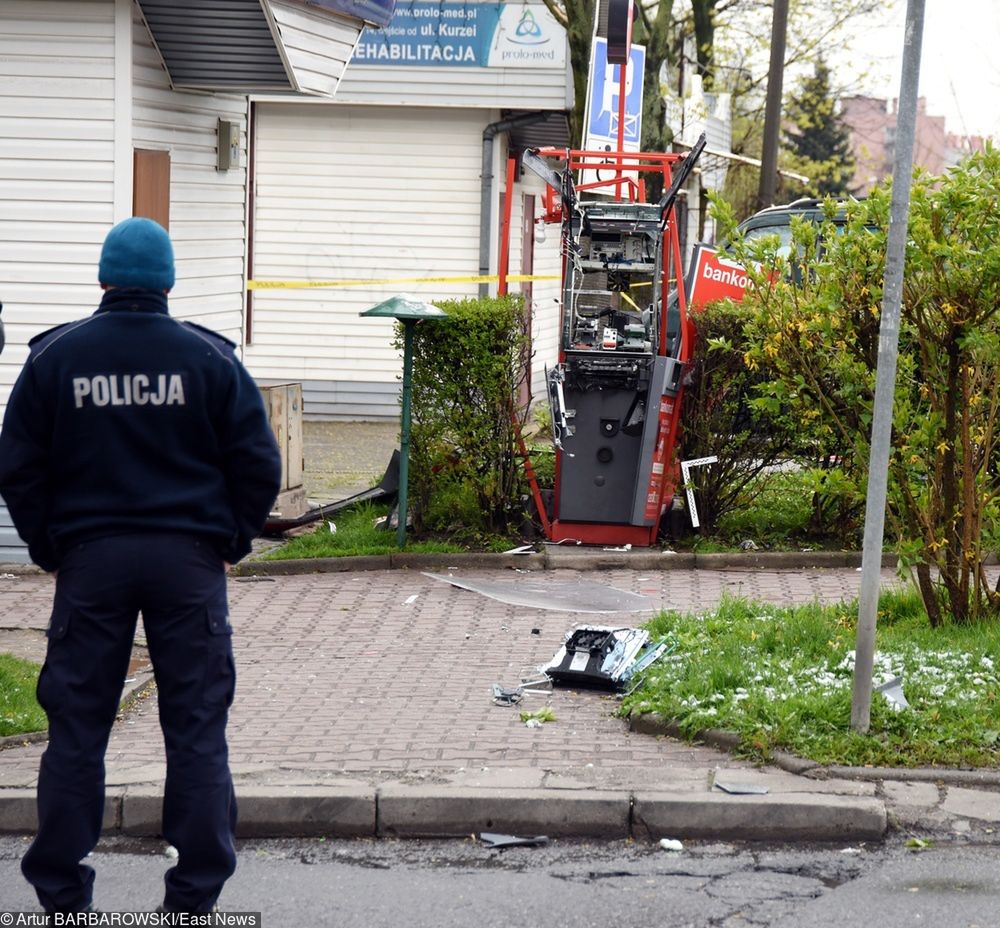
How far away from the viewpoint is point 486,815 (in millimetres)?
5469

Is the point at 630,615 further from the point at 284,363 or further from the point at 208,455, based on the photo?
the point at 284,363

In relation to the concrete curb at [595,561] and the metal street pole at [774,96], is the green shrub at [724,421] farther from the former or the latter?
the metal street pole at [774,96]

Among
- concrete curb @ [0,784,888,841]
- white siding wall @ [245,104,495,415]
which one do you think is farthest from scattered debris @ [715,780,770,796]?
white siding wall @ [245,104,495,415]

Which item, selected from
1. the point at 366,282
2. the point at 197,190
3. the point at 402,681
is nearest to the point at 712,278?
the point at 366,282

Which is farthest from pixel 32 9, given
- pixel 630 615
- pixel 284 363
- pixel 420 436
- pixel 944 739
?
pixel 284 363

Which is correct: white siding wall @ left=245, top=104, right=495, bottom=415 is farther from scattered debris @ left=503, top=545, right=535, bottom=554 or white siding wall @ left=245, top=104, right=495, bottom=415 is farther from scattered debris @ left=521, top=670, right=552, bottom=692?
scattered debris @ left=521, top=670, right=552, bottom=692

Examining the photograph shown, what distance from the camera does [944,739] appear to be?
599 centimetres

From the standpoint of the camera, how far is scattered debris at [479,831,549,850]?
5.36 metres

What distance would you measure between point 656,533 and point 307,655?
3645 mm

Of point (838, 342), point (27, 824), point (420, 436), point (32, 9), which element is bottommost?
point (27, 824)

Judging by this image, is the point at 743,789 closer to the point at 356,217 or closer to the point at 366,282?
the point at 366,282

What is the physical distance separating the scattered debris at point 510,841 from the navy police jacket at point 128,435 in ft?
5.27

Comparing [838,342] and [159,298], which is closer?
[159,298]

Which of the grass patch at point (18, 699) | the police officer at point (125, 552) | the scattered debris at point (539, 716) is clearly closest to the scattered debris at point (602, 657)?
the scattered debris at point (539, 716)
